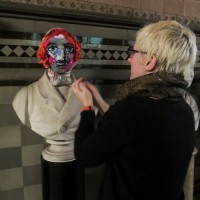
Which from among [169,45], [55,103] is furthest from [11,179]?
[169,45]

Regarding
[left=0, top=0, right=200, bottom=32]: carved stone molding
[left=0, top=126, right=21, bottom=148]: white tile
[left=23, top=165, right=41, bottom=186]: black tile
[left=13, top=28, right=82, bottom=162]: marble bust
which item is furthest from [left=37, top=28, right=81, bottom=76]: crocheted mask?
[left=23, top=165, right=41, bottom=186]: black tile

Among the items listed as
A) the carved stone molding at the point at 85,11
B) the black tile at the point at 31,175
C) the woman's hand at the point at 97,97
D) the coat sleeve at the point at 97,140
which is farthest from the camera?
the black tile at the point at 31,175

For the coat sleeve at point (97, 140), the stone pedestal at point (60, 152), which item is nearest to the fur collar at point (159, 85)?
the coat sleeve at point (97, 140)

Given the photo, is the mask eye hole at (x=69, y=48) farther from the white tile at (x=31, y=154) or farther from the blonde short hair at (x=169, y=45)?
the white tile at (x=31, y=154)

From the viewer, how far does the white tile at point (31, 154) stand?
6.38 feet

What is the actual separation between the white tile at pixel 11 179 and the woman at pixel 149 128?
1040mm

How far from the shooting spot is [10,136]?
187 centimetres

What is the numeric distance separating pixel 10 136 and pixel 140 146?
118 cm

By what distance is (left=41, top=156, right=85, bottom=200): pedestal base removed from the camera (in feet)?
5.05

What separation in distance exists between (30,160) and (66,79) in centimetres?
75

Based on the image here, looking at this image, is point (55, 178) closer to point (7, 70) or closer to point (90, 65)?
point (7, 70)

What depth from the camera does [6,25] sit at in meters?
1.72

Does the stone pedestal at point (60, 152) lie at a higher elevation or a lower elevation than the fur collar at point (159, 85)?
lower

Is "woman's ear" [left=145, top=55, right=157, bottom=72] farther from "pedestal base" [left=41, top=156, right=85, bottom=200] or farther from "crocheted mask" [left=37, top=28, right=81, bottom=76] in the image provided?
"pedestal base" [left=41, top=156, right=85, bottom=200]
